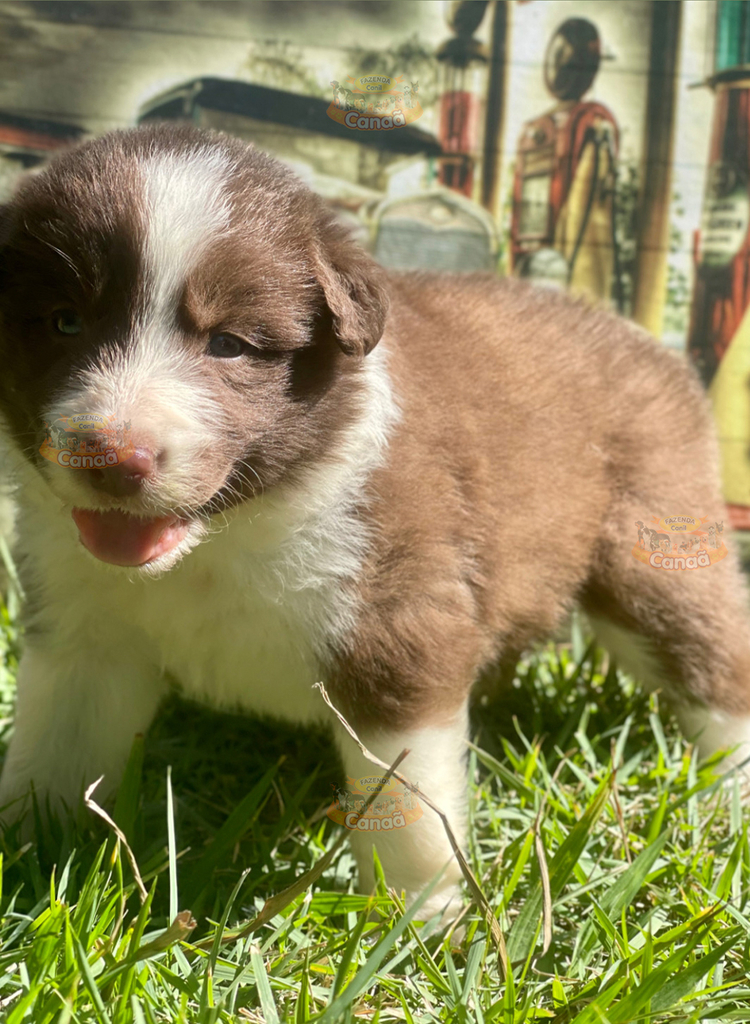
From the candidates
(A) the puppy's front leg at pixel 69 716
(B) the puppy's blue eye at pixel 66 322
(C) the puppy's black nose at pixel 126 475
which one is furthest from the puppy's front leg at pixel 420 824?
(B) the puppy's blue eye at pixel 66 322

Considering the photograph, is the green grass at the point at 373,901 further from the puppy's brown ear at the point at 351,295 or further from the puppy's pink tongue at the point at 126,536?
the puppy's brown ear at the point at 351,295

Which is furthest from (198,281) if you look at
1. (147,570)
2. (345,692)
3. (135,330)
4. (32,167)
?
(32,167)

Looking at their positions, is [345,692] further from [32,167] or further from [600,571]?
[32,167]

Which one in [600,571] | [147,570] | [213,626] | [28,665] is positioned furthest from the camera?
[600,571]

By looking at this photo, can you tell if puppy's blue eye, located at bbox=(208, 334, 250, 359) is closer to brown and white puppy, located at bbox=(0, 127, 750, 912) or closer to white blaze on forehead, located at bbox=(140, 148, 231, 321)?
brown and white puppy, located at bbox=(0, 127, 750, 912)

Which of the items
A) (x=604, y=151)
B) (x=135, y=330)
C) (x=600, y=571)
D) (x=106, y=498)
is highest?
(x=604, y=151)

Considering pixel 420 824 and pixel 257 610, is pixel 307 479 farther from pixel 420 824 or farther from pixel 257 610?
pixel 420 824
